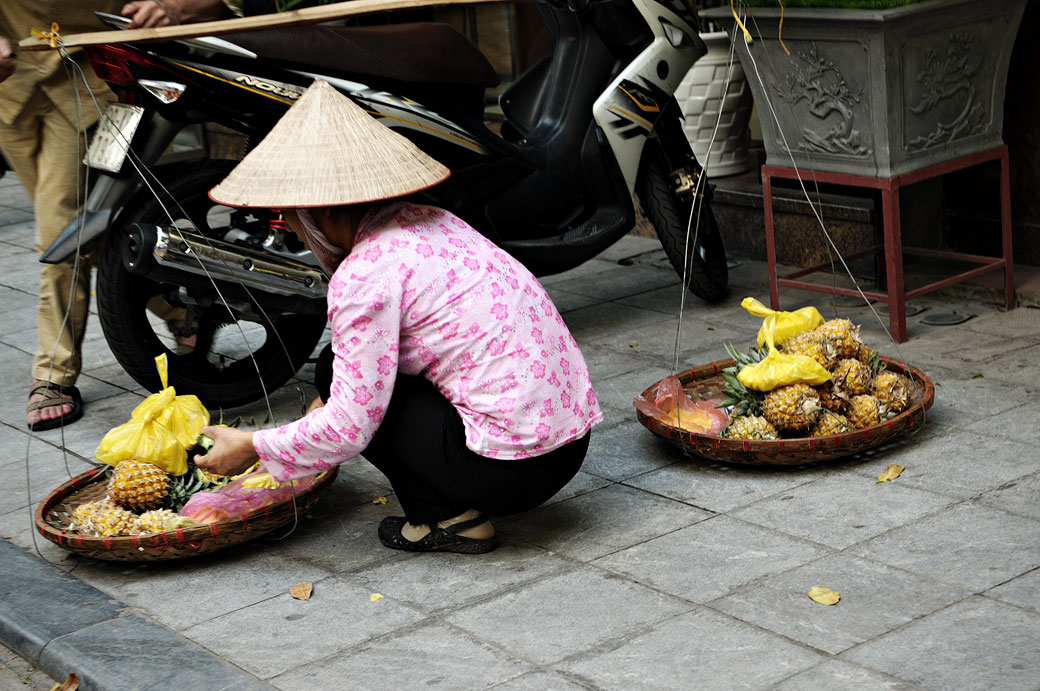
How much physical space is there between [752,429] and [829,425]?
21 centimetres

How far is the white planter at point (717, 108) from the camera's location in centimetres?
611

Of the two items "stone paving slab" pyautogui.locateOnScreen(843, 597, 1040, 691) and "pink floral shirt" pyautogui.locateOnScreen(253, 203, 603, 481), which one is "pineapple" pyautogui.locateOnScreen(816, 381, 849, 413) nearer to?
"pink floral shirt" pyautogui.locateOnScreen(253, 203, 603, 481)

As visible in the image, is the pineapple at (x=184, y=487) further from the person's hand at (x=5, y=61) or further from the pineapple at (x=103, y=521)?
the person's hand at (x=5, y=61)

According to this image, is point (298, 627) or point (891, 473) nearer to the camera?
point (298, 627)

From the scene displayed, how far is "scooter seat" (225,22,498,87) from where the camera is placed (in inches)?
159

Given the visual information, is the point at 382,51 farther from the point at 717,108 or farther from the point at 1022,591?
the point at 1022,591

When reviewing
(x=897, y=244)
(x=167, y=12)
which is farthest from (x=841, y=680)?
(x=167, y=12)

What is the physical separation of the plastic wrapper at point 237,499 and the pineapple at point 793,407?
4.11 ft

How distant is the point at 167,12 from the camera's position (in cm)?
402

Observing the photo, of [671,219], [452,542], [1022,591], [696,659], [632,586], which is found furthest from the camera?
[671,219]

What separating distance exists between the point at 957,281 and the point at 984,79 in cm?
71

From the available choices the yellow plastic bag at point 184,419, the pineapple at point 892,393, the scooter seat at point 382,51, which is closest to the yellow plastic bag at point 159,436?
the yellow plastic bag at point 184,419

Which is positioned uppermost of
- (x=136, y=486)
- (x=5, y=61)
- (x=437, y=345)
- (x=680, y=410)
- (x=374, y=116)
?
(x=5, y=61)

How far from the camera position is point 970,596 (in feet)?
8.91
